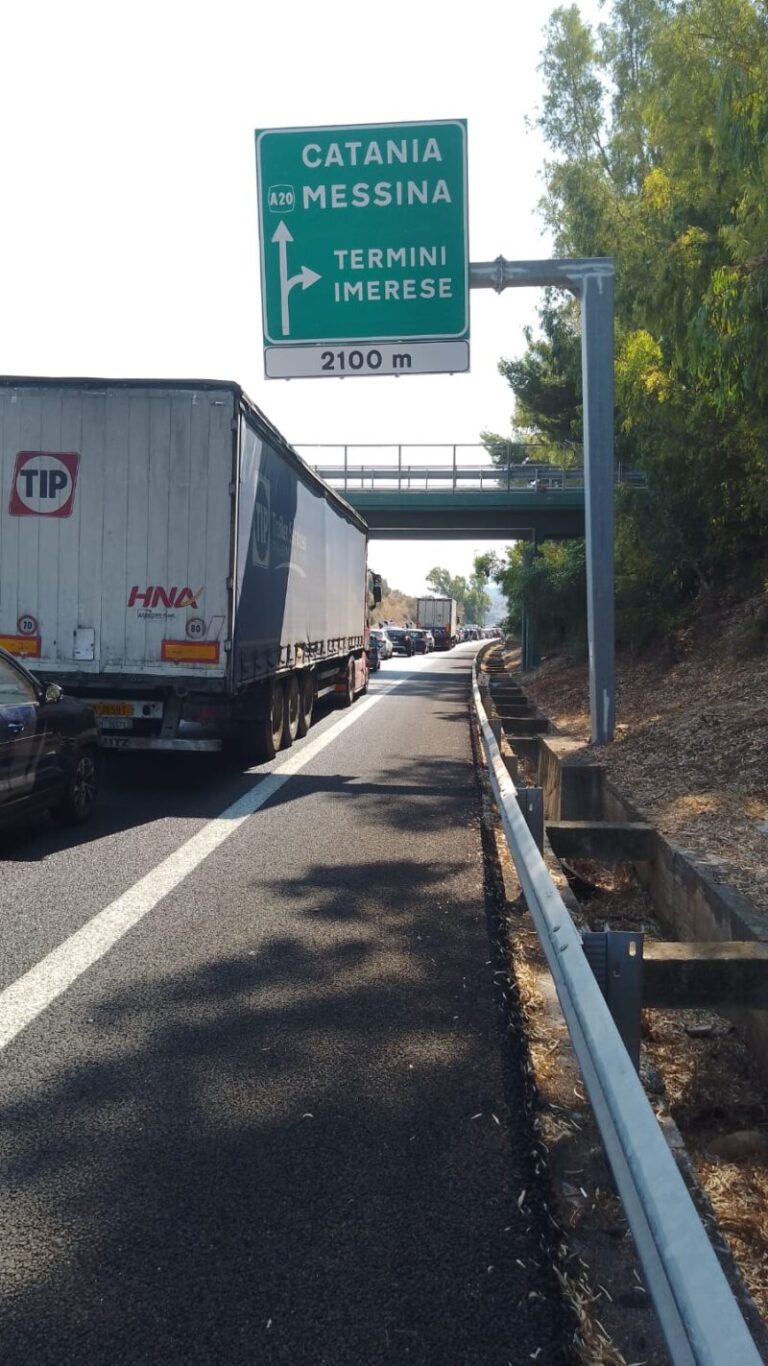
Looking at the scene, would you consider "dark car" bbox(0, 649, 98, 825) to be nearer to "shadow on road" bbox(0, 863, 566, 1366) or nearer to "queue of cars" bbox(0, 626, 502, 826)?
"queue of cars" bbox(0, 626, 502, 826)

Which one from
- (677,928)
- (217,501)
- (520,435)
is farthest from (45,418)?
(520,435)

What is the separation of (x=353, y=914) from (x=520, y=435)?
5266cm

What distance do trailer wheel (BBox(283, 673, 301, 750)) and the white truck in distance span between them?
5857 cm

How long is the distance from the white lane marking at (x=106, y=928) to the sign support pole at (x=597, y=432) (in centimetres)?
419

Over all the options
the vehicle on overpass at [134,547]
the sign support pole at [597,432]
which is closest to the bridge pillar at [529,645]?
the sign support pole at [597,432]

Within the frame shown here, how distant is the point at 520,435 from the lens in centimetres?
5647

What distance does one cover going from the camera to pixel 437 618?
74562 mm

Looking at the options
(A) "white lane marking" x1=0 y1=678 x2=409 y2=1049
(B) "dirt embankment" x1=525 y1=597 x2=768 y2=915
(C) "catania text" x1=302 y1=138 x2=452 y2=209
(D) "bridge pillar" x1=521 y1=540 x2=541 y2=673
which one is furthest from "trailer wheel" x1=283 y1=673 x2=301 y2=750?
Answer: (D) "bridge pillar" x1=521 y1=540 x2=541 y2=673

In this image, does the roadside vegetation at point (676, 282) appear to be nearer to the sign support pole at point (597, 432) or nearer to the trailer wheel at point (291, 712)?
the sign support pole at point (597, 432)

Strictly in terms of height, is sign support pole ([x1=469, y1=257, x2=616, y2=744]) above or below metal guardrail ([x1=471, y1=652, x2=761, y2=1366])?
above

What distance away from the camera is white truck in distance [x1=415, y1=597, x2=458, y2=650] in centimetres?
7375

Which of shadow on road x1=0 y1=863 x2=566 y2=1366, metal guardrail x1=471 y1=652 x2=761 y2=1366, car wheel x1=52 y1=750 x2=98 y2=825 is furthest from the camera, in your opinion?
car wheel x1=52 y1=750 x2=98 y2=825

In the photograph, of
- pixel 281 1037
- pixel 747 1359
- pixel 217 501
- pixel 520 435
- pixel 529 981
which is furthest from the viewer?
pixel 520 435

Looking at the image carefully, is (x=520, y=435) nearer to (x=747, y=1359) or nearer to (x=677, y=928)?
(x=677, y=928)
